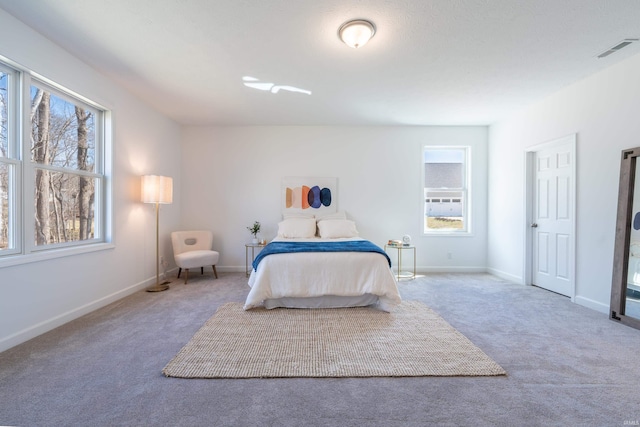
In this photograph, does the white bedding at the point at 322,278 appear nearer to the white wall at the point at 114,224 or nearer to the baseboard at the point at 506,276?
the white wall at the point at 114,224

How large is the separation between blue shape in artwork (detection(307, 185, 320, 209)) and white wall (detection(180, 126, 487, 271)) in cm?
26

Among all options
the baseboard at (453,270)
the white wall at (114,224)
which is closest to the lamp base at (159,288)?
the white wall at (114,224)

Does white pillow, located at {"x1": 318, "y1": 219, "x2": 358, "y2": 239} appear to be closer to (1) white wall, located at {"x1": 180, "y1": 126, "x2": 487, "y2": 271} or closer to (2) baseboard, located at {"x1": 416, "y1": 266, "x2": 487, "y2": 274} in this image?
(1) white wall, located at {"x1": 180, "y1": 126, "x2": 487, "y2": 271}

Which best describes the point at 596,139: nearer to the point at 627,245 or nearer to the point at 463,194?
the point at 627,245

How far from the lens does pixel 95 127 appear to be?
3232 millimetres

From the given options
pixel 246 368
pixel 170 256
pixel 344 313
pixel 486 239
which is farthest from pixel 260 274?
pixel 486 239

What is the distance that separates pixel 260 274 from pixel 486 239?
4.05m

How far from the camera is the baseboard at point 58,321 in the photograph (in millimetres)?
2170

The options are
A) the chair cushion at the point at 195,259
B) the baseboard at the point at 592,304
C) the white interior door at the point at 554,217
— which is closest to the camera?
the baseboard at the point at 592,304

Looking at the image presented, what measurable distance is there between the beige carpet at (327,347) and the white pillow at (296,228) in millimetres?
1668

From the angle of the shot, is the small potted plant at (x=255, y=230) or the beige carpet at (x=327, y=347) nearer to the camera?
the beige carpet at (x=327, y=347)

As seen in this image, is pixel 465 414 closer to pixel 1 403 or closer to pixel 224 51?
pixel 1 403

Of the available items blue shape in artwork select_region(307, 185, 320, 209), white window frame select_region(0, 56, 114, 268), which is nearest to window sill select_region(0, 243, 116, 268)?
white window frame select_region(0, 56, 114, 268)

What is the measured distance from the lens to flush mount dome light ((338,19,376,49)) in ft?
7.27
